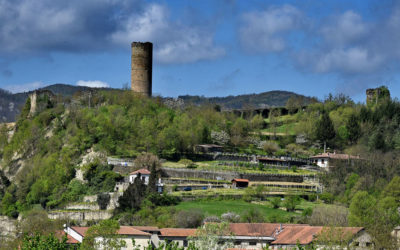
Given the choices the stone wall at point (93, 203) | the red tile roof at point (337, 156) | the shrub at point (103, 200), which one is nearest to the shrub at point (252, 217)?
the stone wall at point (93, 203)

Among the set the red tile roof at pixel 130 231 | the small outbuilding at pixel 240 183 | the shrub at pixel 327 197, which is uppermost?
the small outbuilding at pixel 240 183

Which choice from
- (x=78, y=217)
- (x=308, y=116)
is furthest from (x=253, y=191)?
(x=308, y=116)

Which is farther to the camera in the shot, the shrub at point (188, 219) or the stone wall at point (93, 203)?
the stone wall at point (93, 203)

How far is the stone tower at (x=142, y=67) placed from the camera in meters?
111

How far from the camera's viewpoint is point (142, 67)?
11169cm

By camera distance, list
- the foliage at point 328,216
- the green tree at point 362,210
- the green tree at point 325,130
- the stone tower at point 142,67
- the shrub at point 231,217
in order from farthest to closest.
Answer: the stone tower at point 142,67 < the green tree at point 325,130 < the shrub at point 231,217 < the foliage at point 328,216 < the green tree at point 362,210

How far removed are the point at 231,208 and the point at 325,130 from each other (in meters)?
37.1

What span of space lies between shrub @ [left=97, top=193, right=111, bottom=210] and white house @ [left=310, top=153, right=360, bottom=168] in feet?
90.9

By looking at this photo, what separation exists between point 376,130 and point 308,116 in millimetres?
16302

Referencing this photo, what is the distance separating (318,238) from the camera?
165 ft

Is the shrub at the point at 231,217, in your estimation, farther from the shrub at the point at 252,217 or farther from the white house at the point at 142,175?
the white house at the point at 142,175

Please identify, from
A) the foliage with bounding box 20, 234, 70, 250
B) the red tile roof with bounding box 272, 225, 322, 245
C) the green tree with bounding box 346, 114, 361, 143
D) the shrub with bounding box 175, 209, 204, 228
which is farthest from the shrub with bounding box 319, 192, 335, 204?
the foliage with bounding box 20, 234, 70, 250

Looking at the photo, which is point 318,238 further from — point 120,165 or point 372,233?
point 120,165

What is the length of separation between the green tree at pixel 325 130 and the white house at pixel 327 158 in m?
8.64
